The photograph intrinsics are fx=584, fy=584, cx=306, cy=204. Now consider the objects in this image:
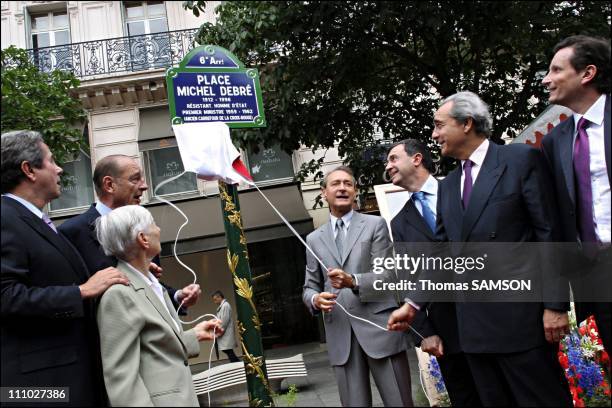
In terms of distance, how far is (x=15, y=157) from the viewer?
298 centimetres

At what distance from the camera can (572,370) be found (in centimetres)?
466

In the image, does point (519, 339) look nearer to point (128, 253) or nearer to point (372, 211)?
point (128, 253)

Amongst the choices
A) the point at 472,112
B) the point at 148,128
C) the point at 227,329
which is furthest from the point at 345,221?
the point at 148,128

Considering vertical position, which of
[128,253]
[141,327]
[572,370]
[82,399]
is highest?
[128,253]

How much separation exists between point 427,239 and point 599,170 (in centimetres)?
108

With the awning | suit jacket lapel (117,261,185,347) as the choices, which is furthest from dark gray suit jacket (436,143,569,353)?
the awning

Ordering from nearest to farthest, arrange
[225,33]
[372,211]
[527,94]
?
[225,33] → [527,94] → [372,211]

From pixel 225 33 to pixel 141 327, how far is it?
24.2ft

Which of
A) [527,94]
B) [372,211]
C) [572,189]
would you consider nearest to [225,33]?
[527,94]

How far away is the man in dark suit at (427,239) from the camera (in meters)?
3.46

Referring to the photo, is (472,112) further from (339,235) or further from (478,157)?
(339,235)

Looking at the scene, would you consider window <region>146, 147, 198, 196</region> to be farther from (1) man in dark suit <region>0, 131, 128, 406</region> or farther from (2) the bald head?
(1) man in dark suit <region>0, 131, 128, 406</region>

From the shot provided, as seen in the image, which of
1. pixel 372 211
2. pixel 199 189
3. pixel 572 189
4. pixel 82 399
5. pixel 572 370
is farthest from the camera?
pixel 199 189

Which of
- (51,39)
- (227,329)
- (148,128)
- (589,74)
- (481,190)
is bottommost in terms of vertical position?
(227,329)
